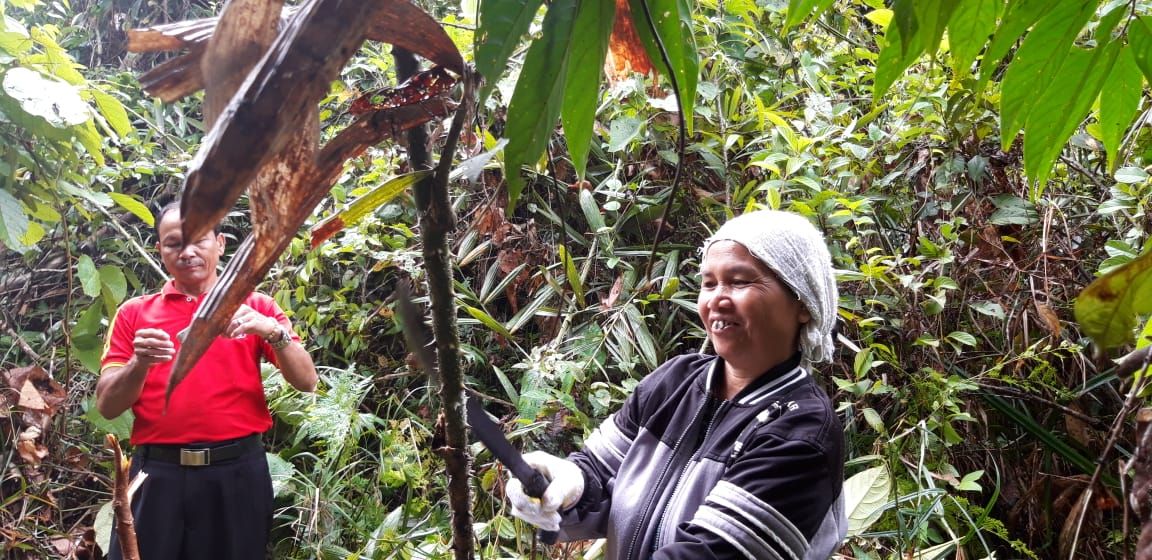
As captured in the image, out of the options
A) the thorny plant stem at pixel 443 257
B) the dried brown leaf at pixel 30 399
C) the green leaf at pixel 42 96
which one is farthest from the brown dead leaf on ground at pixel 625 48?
the dried brown leaf at pixel 30 399

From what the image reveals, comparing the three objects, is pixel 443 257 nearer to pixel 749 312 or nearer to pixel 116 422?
pixel 749 312

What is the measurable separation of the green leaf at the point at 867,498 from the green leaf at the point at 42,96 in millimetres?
1601

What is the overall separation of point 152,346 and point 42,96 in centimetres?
50

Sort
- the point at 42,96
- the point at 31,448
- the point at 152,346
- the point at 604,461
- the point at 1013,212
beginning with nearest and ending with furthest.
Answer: the point at 604,461 → the point at 42,96 → the point at 152,346 → the point at 1013,212 → the point at 31,448

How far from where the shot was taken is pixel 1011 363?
6.43 ft

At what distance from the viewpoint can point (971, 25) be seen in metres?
0.49

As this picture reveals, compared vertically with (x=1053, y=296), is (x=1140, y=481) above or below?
above

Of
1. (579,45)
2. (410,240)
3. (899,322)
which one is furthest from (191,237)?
(410,240)

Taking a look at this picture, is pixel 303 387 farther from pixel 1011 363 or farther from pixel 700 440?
pixel 1011 363

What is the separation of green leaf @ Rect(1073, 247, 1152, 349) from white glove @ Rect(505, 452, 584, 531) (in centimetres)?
74

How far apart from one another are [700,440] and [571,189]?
1317 mm

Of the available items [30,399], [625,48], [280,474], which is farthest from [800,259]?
[30,399]

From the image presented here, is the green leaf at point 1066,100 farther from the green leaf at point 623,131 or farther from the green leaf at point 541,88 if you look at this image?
the green leaf at point 623,131

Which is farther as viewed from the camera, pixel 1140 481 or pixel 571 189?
pixel 571 189
